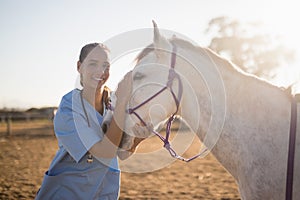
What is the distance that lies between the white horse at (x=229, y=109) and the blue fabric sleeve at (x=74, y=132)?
0.33 metres

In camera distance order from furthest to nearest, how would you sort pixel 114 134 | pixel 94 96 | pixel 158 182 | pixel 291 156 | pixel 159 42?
pixel 158 182
pixel 94 96
pixel 159 42
pixel 114 134
pixel 291 156

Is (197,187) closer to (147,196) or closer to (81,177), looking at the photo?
(147,196)

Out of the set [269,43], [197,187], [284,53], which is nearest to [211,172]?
[197,187]

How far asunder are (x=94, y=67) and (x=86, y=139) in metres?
0.60

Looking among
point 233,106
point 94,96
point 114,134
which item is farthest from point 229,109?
point 94,96

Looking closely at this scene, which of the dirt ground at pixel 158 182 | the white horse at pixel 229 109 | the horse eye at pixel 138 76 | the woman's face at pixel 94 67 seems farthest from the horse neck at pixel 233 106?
the dirt ground at pixel 158 182

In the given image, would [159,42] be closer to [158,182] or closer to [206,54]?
[206,54]

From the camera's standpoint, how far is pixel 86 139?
2.36m

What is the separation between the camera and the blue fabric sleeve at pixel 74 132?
237cm

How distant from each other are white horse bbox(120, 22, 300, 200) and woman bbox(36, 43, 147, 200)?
0.77 feet

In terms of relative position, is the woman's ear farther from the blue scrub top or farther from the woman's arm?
the blue scrub top

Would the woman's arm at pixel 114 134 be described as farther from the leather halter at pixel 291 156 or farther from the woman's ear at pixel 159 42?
the leather halter at pixel 291 156

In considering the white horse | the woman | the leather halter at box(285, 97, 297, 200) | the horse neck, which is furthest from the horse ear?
the leather halter at box(285, 97, 297, 200)

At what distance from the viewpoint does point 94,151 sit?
94.0 inches
